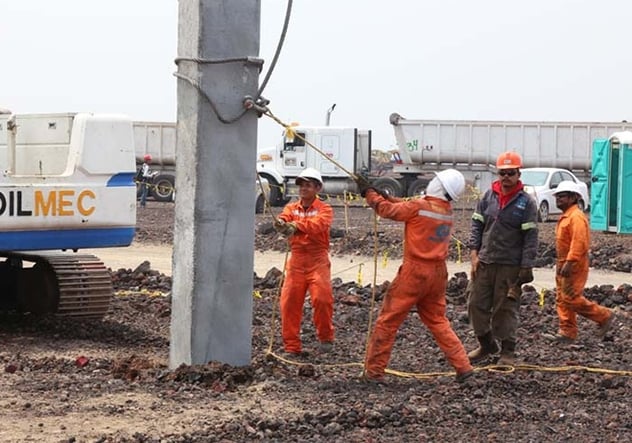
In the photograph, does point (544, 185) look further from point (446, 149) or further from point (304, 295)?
point (304, 295)

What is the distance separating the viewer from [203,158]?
920cm

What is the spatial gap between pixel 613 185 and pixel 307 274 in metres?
19.1

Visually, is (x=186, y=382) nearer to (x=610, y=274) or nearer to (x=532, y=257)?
(x=532, y=257)

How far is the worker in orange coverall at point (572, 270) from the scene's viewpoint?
12008mm

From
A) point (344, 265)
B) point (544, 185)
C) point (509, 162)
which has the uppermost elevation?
point (509, 162)

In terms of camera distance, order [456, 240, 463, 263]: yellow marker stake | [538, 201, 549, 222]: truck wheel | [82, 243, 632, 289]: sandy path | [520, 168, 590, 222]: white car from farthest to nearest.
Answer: [520, 168, 590, 222]: white car, [538, 201, 549, 222]: truck wheel, [456, 240, 463, 263]: yellow marker stake, [82, 243, 632, 289]: sandy path

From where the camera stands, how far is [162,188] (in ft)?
143

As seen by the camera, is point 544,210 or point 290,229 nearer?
point 290,229

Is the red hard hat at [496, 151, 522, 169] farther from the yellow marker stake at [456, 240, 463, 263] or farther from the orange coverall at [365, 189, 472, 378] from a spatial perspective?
the yellow marker stake at [456, 240, 463, 263]

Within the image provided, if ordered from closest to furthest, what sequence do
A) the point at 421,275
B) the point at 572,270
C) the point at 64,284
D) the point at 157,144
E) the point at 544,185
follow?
1. the point at 421,275
2. the point at 572,270
3. the point at 64,284
4. the point at 544,185
5. the point at 157,144

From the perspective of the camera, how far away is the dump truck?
11320mm

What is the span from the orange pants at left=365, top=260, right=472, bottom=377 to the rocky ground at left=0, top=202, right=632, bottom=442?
0.69 feet

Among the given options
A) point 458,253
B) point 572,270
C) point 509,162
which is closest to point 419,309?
point 509,162

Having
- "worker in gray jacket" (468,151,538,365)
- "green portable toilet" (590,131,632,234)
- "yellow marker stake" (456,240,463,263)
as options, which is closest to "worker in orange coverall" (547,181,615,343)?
"worker in gray jacket" (468,151,538,365)
